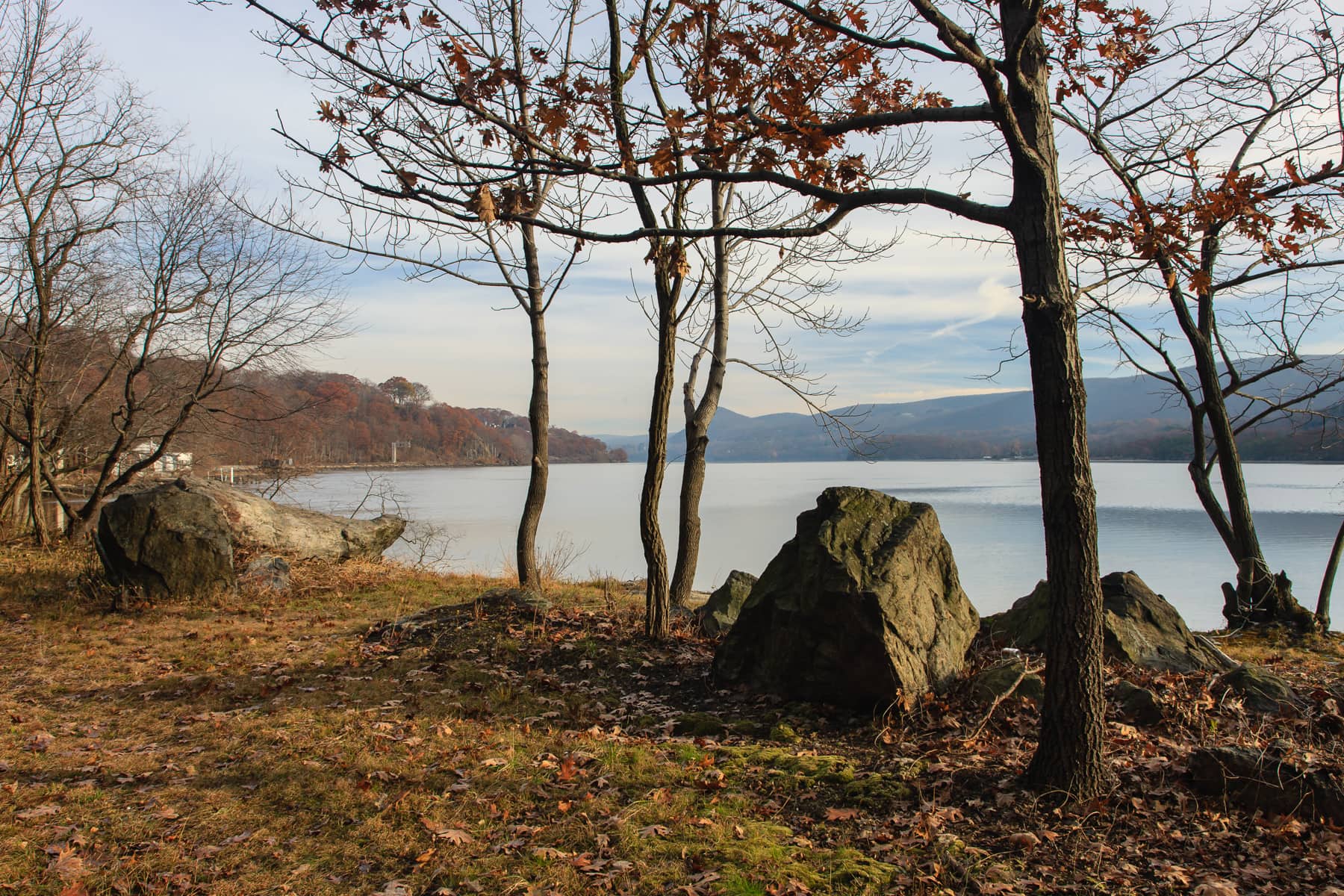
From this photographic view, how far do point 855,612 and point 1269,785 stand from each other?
2.49 meters

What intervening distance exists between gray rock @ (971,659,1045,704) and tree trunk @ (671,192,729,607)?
182 inches

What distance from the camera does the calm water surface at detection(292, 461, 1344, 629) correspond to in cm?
1638

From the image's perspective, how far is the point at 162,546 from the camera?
9.72m

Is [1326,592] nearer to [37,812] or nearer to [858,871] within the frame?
[858,871]

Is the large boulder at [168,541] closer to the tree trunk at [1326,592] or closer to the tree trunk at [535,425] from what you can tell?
the tree trunk at [535,425]

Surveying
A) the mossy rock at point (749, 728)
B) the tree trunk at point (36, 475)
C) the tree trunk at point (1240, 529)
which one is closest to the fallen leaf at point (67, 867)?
the mossy rock at point (749, 728)

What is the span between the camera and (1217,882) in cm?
329

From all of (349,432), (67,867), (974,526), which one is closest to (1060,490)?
(67,867)

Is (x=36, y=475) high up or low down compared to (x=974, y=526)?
up

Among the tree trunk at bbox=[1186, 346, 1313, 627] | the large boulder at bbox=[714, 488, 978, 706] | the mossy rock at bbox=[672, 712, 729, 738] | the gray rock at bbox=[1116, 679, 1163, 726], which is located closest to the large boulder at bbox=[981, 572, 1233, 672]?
the gray rock at bbox=[1116, 679, 1163, 726]

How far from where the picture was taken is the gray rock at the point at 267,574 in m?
10.6

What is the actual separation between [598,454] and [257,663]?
6597cm

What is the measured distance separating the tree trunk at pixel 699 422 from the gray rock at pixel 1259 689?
5.66 meters

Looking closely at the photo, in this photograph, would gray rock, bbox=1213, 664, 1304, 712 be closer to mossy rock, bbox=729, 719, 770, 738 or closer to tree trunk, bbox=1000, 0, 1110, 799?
tree trunk, bbox=1000, 0, 1110, 799
